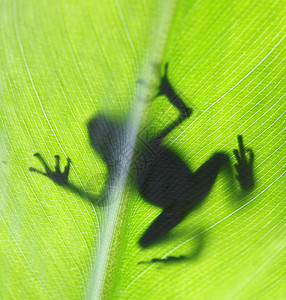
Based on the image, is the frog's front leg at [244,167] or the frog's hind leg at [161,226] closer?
the frog's front leg at [244,167]

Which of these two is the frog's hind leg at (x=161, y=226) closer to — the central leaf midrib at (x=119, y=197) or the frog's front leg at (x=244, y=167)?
the central leaf midrib at (x=119, y=197)

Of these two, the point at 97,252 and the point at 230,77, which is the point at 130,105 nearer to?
the point at 230,77

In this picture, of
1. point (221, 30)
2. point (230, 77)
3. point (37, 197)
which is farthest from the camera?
point (37, 197)

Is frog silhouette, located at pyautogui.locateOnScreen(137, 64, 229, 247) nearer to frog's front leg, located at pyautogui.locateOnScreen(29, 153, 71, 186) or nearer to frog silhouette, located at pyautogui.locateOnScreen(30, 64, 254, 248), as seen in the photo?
frog silhouette, located at pyautogui.locateOnScreen(30, 64, 254, 248)

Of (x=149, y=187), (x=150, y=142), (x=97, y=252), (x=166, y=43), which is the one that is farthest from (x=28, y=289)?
(x=166, y=43)

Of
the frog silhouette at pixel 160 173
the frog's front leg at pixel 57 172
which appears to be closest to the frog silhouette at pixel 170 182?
the frog silhouette at pixel 160 173

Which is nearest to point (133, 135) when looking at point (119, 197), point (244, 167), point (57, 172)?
point (119, 197)

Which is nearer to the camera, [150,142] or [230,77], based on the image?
[230,77]

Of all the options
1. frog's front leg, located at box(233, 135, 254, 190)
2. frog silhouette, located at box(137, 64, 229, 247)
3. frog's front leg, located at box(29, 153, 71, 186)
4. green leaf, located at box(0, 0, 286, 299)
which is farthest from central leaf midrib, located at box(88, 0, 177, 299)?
frog's front leg, located at box(233, 135, 254, 190)
